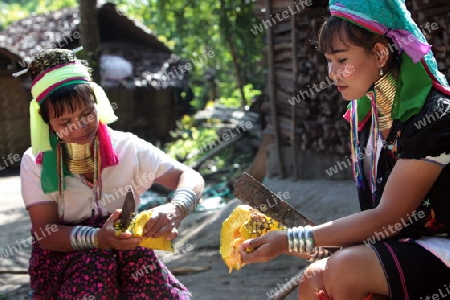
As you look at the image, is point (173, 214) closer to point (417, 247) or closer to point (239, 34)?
point (417, 247)

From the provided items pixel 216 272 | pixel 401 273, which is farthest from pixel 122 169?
pixel 216 272

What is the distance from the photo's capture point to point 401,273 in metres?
2.39

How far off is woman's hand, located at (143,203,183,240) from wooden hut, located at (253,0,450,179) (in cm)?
474

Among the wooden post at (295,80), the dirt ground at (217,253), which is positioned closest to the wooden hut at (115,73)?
the dirt ground at (217,253)

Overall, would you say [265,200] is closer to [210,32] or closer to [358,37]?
[358,37]

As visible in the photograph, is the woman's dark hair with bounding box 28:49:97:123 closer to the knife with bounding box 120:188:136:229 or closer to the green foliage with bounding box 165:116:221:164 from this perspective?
the knife with bounding box 120:188:136:229

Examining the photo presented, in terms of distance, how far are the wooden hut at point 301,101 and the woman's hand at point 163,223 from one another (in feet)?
15.6

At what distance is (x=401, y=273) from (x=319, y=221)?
397 cm

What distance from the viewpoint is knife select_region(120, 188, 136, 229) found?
9.63 ft

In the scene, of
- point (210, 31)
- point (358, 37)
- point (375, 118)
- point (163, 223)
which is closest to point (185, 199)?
point (163, 223)

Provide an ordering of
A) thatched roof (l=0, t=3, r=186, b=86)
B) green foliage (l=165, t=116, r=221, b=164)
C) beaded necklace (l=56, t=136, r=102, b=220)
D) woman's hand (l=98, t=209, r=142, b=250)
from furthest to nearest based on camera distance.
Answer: thatched roof (l=0, t=3, r=186, b=86), green foliage (l=165, t=116, r=221, b=164), beaded necklace (l=56, t=136, r=102, b=220), woman's hand (l=98, t=209, r=142, b=250)

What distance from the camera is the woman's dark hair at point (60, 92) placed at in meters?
3.09

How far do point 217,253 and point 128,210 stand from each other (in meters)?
3.08

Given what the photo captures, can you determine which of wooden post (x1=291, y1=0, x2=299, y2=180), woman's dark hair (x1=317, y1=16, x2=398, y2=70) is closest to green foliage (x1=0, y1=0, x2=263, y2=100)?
wooden post (x1=291, y1=0, x2=299, y2=180)
